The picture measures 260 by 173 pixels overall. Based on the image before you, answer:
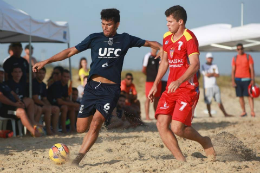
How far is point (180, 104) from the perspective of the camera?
15.7ft

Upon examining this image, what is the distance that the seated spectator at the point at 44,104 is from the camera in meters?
8.91

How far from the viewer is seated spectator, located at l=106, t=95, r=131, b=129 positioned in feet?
30.8

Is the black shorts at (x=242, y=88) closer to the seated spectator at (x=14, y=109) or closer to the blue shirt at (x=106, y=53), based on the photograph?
the seated spectator at (x=14, y=109)

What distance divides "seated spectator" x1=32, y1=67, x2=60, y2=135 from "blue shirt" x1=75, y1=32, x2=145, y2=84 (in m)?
4.08

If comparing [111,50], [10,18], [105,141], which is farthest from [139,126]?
[111,50]

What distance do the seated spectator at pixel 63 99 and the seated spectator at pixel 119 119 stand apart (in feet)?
2.93

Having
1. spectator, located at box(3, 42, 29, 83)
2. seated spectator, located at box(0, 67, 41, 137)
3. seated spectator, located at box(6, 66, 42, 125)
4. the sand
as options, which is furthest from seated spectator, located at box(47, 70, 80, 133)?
seated spectator, located at box(0, 67, 41, 137)

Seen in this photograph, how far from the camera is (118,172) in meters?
4.39

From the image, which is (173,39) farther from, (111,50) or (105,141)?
(105,141)

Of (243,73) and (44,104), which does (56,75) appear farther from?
(243,73)

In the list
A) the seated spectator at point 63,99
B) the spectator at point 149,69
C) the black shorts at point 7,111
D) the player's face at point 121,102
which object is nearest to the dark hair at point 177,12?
the black shorts at point 7,111

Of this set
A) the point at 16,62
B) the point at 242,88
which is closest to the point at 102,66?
the point at 16,62

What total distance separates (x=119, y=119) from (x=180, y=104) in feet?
16.0

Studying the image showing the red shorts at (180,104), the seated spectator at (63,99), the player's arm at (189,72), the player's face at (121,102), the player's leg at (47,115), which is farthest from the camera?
the player's face at (121,102)
